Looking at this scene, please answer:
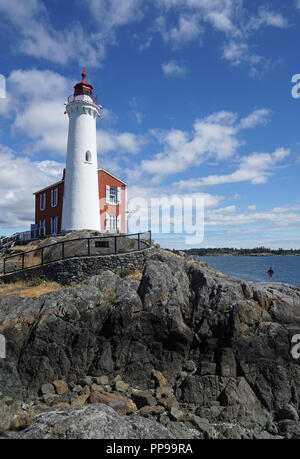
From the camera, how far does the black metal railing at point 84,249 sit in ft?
65.7

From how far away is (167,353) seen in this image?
1384 centimetres

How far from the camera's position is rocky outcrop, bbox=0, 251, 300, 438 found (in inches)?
433

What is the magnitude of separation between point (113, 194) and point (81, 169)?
555 centimetres

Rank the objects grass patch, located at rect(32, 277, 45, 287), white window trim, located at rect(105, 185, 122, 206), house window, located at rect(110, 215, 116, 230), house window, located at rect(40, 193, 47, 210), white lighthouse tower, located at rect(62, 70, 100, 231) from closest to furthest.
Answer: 1. grass patch, located at rect(32, 277, 45, 287)
2. white lighthouse tower, located at rect(62, 70, 100, 231)
3. house window, located at rect(110, 215, 116, 230)
4. white window trim, located at rect(105, 185, 122, 206)
5. house window, located at rect(40, 193, 47, 210)

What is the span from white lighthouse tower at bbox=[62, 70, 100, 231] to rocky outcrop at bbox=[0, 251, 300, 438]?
13.6 m

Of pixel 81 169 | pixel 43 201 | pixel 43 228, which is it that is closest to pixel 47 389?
pixel 81 169

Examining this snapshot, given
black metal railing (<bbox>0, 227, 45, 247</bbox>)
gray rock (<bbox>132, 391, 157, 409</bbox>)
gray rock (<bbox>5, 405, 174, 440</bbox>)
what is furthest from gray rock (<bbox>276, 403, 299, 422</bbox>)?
black metal railing (<bbox>0, 227, 45, 247</bbox>)

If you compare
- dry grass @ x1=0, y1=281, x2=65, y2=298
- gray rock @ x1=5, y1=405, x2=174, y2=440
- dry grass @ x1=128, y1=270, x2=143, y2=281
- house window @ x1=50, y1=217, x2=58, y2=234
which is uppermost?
house window @ x1=50, y1=217, x2=58, y2=234

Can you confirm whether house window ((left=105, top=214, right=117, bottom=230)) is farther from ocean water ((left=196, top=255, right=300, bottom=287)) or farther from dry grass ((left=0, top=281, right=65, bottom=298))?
ocean water ((left=196, top=255, right=300, bottom=287))

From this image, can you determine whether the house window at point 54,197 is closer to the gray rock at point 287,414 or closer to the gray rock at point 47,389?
the gray rock at point 47,389

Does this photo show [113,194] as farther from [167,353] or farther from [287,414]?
[287,414]

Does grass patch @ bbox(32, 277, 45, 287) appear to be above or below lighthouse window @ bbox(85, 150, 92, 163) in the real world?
below
